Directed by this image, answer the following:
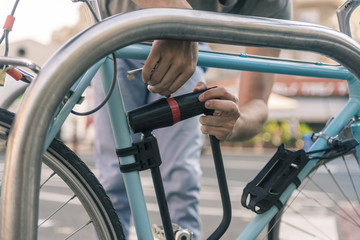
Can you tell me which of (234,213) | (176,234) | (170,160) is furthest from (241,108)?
(234,213)

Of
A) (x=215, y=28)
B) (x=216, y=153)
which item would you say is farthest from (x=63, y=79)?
(x=216, y=153)

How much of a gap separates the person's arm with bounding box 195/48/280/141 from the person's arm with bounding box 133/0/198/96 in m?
0.13

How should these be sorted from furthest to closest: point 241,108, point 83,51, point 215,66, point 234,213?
1. point 234,213
2. point 241,108
3. point 215,66
4. point 83,51

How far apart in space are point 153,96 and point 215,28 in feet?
2.44

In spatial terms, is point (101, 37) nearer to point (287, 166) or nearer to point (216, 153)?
point (216, 153)

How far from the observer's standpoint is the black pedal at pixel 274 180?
1.12 m

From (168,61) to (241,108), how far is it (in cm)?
60

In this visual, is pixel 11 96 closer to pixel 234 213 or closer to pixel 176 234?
pixel 176 234

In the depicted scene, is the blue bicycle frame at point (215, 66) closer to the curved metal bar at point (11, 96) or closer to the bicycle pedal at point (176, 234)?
the bicycle pedal at point (176, 234)

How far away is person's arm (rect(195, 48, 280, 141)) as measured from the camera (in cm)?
94

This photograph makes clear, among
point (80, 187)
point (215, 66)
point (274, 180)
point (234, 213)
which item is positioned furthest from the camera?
point (234, 213)

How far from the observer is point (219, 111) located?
0.95 metres

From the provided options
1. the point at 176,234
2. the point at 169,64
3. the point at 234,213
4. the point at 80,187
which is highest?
the point at 169,64

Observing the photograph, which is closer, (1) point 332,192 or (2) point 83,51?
(2) point 83,51
